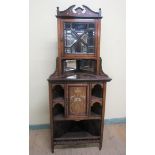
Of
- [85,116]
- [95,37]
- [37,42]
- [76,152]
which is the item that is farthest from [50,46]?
[76,152]

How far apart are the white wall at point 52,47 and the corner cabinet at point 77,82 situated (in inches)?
13.5

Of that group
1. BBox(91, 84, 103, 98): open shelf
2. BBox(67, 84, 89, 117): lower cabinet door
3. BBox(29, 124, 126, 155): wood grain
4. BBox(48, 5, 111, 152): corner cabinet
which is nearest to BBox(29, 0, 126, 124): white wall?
BBox(29, 124, 126, 155): wood grain

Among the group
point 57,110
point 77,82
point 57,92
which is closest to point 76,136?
point 57,110

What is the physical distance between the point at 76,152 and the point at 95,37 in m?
1.16

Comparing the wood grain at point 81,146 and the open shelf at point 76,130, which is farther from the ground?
the open shelf at point 76,130

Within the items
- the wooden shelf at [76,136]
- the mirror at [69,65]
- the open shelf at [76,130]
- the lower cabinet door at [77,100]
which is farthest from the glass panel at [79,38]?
the wooden shelf at [76,136]

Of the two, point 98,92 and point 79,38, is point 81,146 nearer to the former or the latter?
point 98,92

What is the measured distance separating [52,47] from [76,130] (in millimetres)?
982

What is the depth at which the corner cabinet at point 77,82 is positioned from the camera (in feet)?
5.72

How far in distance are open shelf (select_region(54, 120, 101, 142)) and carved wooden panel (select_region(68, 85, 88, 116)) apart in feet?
0.85

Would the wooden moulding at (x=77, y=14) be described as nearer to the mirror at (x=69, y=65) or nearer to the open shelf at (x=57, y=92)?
the mirror at (x=69, y=65)

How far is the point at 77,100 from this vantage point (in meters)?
1.76
